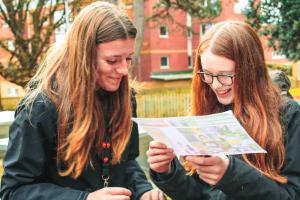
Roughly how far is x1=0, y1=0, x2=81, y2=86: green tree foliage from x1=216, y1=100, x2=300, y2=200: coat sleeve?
15.9 meters

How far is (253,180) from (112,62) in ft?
2.42

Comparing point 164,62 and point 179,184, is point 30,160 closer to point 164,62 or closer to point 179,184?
point 179,184

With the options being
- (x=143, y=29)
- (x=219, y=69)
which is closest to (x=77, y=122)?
(x=219, y=69)

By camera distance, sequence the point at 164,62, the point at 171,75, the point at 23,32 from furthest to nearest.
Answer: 1. the point at 164,62
2. the point at 171,75
3. the point at 23,32

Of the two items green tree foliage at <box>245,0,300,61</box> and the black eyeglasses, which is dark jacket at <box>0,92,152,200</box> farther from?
green tree foliage at <box>245,0,300,61</box>

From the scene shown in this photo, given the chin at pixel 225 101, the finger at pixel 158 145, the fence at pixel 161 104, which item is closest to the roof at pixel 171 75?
the fence at pixel 161 104

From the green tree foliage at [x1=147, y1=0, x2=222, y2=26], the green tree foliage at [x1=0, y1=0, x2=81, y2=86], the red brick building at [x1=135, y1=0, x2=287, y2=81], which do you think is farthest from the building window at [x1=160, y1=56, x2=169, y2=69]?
the green tree foliage at [x1=0, y1=0, x2=81, y2=86]

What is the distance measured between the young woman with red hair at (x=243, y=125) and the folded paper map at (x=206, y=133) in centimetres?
12

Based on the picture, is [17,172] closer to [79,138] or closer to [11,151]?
[11,151]

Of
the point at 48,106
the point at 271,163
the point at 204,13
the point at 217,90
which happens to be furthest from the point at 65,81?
the point at 204,13

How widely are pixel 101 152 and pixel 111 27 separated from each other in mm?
521

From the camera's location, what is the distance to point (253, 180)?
181 centimetres

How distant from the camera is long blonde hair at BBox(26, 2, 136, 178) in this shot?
6.12ft

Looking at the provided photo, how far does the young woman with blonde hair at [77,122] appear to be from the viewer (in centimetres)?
177
